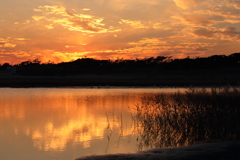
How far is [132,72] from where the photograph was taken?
7550 cm

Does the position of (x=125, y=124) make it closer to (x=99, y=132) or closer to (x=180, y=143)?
(x=99, y=132)

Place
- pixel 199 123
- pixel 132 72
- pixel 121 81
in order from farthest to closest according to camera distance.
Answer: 1. pixel 132 72
2. pixel 121 81
3. pixel 199 123

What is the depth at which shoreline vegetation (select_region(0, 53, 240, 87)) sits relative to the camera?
58269 millimetres

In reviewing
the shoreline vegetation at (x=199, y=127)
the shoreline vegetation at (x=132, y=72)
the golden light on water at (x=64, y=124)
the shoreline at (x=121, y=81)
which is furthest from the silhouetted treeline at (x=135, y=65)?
the shoreline vegetation at (x=199, y=127)

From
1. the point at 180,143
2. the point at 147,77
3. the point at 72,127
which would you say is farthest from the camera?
the point at 147,77

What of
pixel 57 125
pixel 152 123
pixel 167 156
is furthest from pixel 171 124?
pixel 57 125

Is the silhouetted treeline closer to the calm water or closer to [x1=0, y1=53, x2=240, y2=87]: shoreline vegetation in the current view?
[x1=0, y1=53, x2=240, y2=87]: shoreline vegetation

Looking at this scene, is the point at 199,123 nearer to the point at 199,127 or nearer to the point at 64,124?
the point at 199,127

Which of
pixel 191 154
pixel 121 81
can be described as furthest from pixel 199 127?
pixel 121 81

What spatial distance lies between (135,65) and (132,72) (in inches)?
608

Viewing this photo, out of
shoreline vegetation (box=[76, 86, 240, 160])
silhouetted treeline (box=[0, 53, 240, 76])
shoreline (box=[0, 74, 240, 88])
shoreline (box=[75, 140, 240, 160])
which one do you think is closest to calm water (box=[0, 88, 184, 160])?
shoreline vegetation (box=[76, 86, 240, 160])

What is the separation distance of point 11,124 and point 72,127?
358 centimetres

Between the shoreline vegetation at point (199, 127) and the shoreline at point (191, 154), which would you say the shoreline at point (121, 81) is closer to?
the shoreline vegetation at point (199, 127)

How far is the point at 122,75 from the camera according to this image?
7344 cm
